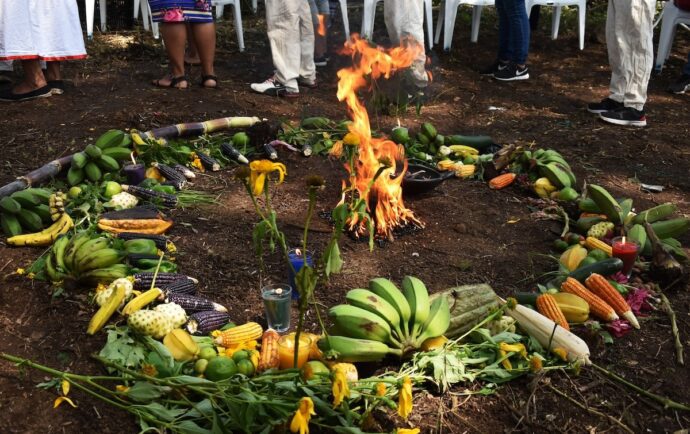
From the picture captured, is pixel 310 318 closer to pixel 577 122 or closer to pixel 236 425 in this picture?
pixel 236 425

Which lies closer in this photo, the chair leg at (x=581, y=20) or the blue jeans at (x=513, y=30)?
the blue jeans at (x=513, y=30)

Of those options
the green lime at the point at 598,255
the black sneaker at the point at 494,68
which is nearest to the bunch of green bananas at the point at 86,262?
the green lime at the point at 598,255

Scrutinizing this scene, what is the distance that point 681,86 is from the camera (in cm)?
859

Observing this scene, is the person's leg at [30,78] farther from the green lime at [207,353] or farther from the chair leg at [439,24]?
the chair leg at [439,24]

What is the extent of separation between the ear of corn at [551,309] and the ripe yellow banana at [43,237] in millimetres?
2903

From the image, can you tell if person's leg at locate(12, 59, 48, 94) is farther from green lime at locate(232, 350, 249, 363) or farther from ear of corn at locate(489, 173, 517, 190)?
green lime at locate(232, 350, 249, 363)

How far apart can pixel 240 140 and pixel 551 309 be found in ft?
10.9

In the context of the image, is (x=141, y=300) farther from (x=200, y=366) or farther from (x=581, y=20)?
(x=581, y=20)

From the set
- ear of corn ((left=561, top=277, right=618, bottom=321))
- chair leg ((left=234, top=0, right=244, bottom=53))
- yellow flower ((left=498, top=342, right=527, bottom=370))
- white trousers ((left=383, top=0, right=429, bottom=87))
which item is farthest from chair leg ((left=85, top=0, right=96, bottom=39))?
yellow flower ((left=498, top=342, right=527, bottom=370))

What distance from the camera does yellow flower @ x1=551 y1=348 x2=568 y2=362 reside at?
3098 millimetres

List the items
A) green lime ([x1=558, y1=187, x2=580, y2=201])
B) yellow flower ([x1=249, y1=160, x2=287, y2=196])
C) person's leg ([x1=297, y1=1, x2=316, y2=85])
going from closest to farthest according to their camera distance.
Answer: yellow flower ([x1=249, y1=160, x2=287, y2=196]) → green lime ([x1=558, y1=187, x2=580, y2=201]) → person's leg ([x1=297, y1=1, x2=316, y2=85])

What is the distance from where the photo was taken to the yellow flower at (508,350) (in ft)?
10.0

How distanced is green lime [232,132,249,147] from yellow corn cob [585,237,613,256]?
9.88 feet

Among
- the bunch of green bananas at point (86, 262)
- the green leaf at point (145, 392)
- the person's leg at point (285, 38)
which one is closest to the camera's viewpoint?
the green leaf at point (145, 392)
